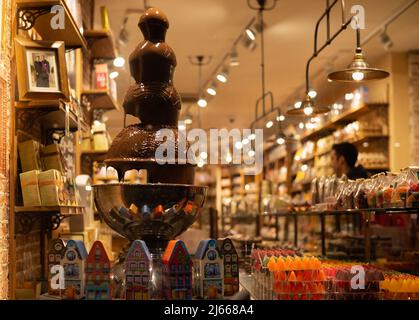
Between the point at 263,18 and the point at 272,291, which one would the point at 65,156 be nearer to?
the point at 272,291

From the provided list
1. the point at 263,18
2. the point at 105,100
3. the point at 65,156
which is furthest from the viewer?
the point at 263,18

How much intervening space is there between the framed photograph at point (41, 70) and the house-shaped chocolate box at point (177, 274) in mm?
1434

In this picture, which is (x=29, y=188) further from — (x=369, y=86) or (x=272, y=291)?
A: (x=369, y=86)

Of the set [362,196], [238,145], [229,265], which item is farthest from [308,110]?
[229,265]

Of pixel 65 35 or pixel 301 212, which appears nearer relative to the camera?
pixel 65 35

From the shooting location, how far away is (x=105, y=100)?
5.43m

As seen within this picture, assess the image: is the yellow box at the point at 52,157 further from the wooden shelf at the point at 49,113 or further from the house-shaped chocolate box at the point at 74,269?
the house-shaped chocolate box at the point at 74,269

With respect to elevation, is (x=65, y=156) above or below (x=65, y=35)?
below

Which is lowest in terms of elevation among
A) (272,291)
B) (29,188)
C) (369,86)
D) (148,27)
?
(272,291)

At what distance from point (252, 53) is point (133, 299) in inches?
251

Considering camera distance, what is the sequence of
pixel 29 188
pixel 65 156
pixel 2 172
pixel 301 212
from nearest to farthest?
1. pixel 2 172
2. pixel 29 188
3. pixel 65 156
4. pixel 301 212

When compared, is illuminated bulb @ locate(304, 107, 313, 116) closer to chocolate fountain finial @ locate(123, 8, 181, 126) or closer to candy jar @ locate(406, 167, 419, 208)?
candy jar @ locate(406, 167, 419, 208)

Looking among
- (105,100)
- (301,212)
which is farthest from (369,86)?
(105,100)

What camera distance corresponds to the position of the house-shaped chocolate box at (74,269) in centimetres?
206
